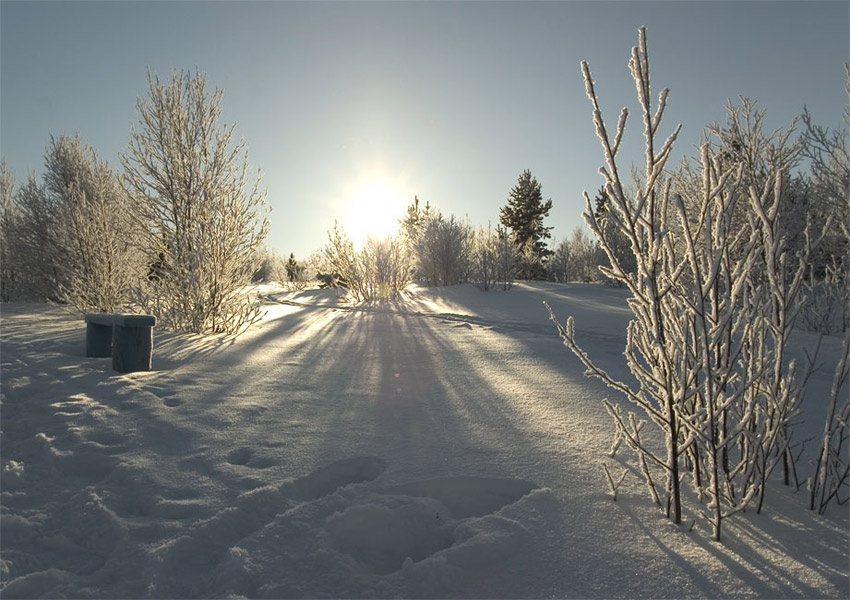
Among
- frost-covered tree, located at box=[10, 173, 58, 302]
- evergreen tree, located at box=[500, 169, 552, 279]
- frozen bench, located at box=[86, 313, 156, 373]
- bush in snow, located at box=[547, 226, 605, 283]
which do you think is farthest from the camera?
evergreen tree, located at box=[500, 169, 552, 279]

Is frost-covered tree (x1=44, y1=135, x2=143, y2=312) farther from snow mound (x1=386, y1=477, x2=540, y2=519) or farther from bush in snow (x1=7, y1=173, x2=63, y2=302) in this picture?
snow mound (x1=386, y1=477, x2=540, y2=519)

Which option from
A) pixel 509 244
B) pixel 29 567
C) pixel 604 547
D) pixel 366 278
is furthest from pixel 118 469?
pixel 509 244

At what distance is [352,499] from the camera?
180 centimetres

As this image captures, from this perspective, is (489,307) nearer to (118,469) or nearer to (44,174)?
(118,469)

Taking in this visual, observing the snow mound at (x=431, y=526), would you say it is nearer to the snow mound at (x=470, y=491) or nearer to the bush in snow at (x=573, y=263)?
the snow mound at (x=470, y=491)

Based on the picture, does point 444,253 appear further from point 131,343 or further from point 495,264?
point 131,343

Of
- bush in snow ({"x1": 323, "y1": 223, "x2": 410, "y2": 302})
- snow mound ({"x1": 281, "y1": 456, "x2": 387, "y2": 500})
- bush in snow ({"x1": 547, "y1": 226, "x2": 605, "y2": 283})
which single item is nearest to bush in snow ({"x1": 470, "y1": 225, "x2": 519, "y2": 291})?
bush in snow ({"x1": 323, "y1": 223, "x2": 410, "y2": 302})

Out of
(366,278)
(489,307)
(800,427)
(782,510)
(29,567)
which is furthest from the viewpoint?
(366,278)

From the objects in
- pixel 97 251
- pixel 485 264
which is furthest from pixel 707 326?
pixel 485 264

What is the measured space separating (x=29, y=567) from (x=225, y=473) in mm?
687

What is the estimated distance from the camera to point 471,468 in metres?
2.04

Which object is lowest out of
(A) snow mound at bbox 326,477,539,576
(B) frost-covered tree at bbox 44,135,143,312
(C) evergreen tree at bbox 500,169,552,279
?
(A) snow mound at bbox 326,477,539,576

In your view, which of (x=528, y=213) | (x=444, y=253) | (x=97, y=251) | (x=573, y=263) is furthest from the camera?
(x=528, y=213)

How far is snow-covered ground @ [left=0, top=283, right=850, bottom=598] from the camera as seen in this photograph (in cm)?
136
